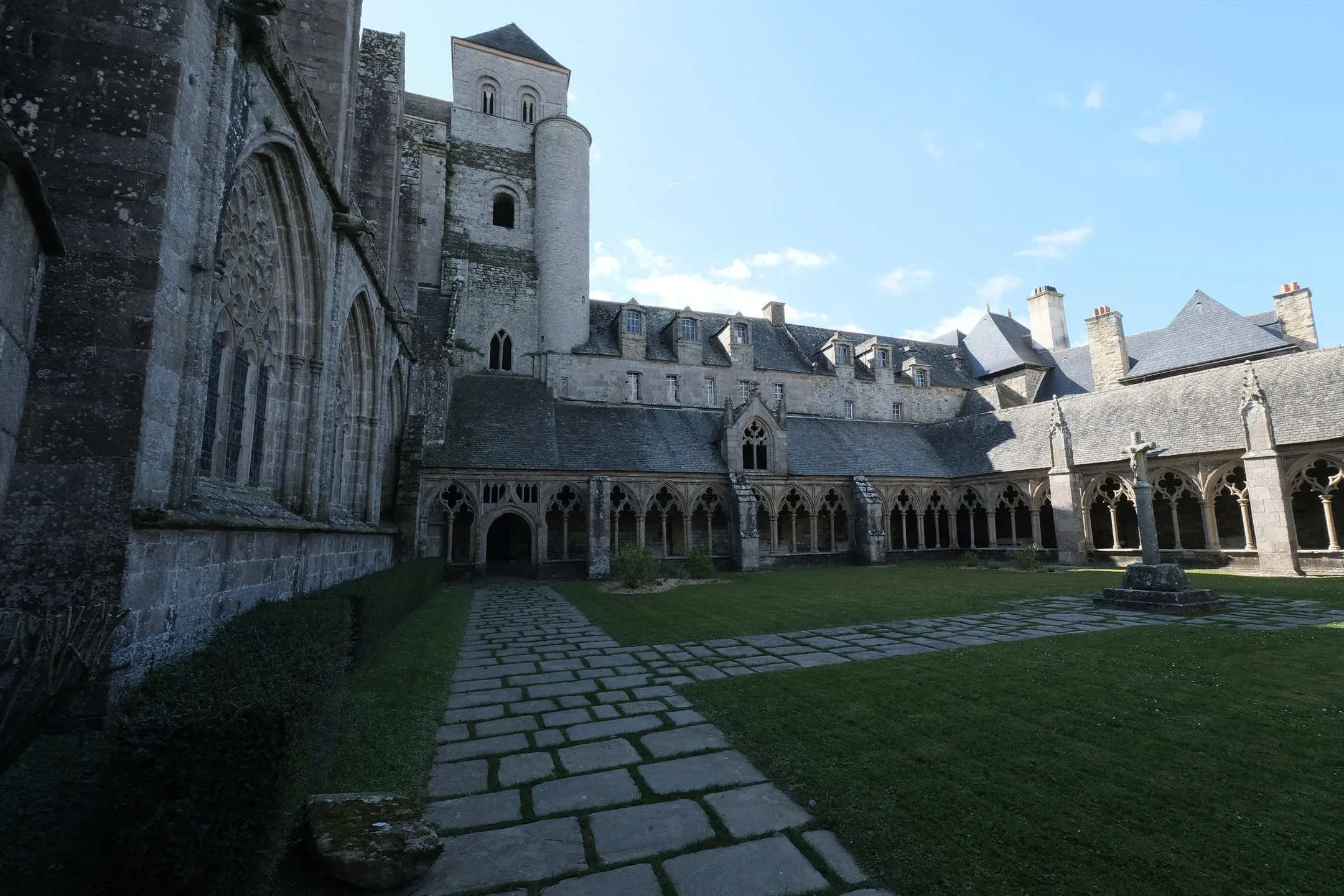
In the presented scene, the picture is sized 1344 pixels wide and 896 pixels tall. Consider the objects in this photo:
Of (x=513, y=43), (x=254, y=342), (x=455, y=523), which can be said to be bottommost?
(x=455, y=523)

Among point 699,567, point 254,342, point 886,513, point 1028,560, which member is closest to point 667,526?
point 699,567

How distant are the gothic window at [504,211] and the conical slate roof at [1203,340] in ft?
93.9

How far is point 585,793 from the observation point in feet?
12.6

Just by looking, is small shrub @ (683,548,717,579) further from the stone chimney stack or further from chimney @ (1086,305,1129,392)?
the stone chimney stack

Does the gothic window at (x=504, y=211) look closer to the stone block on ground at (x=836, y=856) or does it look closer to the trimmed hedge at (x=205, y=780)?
the trimmed hedge at (x=205, y=780)

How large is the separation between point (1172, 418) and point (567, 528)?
21.1 metres

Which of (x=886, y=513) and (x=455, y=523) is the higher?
(x=886, y=513)

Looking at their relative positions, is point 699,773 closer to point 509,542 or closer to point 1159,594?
point 1159,594

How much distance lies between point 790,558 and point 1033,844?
20522mm

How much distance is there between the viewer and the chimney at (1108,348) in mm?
27125

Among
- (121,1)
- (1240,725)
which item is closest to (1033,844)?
(1240,725)

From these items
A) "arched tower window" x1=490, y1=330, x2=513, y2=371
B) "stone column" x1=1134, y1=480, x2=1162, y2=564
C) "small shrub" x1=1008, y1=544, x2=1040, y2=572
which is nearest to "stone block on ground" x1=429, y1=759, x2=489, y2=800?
"stone column" x1=1134, y1=480, x2=1162, y2=564

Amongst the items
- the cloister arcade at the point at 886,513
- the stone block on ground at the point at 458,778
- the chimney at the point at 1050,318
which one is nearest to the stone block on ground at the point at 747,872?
the stone block on ground at the point at 458,778

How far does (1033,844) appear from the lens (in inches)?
121
